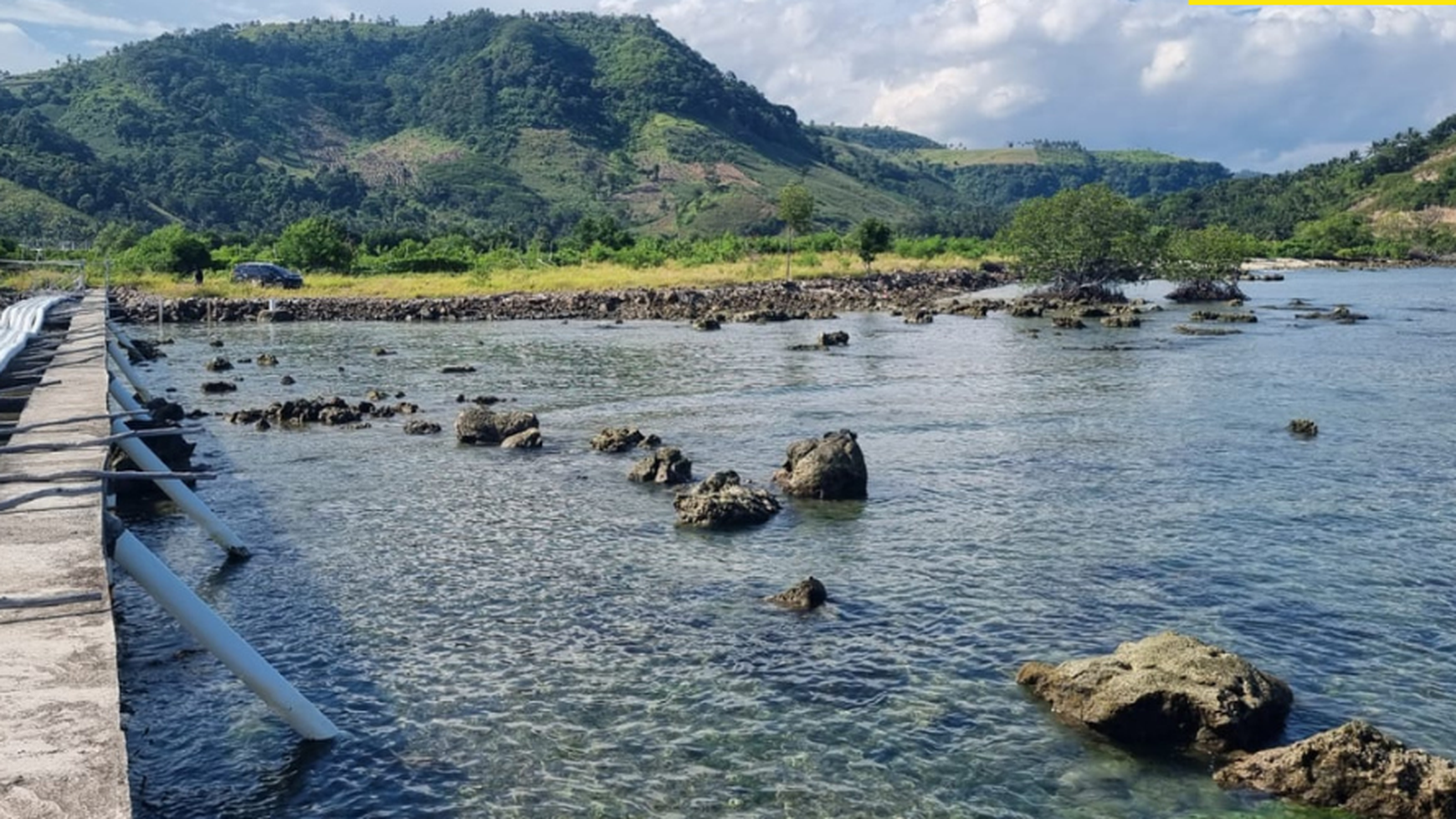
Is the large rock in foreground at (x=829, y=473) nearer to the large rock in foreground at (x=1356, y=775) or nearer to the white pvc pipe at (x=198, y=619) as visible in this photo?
the large rock in foreground at (x=1356, y=775)

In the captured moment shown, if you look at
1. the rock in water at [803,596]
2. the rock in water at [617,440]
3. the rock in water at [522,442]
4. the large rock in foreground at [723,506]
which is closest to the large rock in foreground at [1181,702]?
the rock in water at [803,596]

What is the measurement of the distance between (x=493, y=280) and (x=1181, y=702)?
9759cm

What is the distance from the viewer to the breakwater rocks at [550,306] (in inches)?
3364

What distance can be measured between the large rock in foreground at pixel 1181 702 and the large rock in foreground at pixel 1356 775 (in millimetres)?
785

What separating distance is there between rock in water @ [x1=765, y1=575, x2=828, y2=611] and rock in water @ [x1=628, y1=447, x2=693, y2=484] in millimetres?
9501

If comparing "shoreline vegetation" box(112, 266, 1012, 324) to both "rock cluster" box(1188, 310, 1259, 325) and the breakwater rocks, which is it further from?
"rock cluster" box(1188, 310, 1259, 325)

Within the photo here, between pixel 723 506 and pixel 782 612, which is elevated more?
pixel 723 506

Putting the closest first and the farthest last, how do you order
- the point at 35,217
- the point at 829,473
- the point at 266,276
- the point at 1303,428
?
the point at 829,473 → the point at 1303,428 → the point at 266,276 → the point at 35,217

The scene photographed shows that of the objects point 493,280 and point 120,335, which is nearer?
point 120,335

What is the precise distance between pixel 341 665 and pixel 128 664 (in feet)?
10.4

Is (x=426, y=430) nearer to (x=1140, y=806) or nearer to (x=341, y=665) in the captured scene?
(x=341, y=665)

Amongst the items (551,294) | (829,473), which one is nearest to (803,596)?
(829,473)

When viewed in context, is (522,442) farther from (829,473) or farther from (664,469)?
(829,473)

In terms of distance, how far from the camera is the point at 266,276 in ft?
331
